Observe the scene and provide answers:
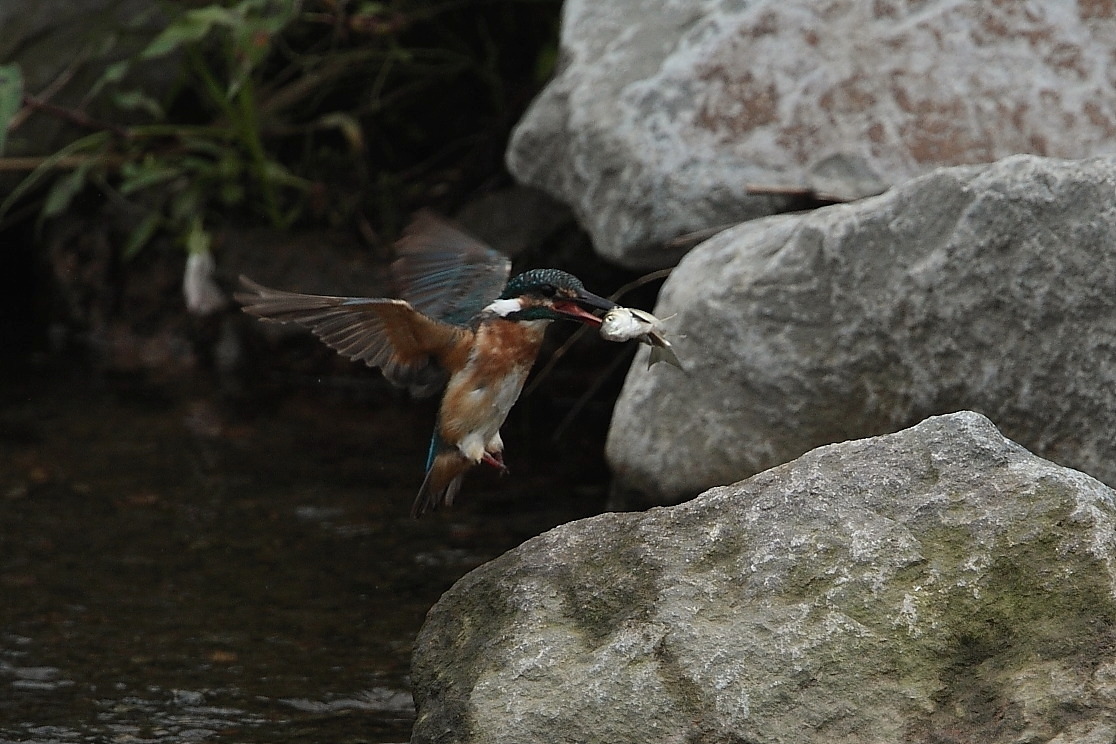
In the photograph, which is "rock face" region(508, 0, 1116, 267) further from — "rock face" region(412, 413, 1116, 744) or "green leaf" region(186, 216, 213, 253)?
"rock face" region(412, 413, 1116, 744)

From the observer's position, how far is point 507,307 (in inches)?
154

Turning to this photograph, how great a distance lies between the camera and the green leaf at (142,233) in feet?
22.9

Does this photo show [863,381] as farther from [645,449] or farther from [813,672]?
[813,672]

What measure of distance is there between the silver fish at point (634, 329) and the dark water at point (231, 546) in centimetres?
111

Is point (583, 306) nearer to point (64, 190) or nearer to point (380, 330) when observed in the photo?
point (380, 330)

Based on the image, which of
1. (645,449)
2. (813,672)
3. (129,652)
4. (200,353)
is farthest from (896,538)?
(200,353)

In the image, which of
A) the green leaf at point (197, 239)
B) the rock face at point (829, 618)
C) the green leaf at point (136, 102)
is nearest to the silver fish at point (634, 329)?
the rock face at point (829, 618)

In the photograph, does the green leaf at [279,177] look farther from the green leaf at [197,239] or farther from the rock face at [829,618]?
the rock face at [829,618]

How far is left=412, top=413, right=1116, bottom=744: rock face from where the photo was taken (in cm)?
250

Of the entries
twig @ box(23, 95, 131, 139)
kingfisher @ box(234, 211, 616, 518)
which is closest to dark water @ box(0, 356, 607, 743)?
kingfisher @ box(234, 211, 616, 518)

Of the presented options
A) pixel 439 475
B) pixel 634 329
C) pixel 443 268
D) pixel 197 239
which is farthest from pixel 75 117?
pixel 634 329

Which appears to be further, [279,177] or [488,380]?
[279,177]

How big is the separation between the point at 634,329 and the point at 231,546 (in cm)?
212

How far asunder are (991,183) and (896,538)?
142cm
